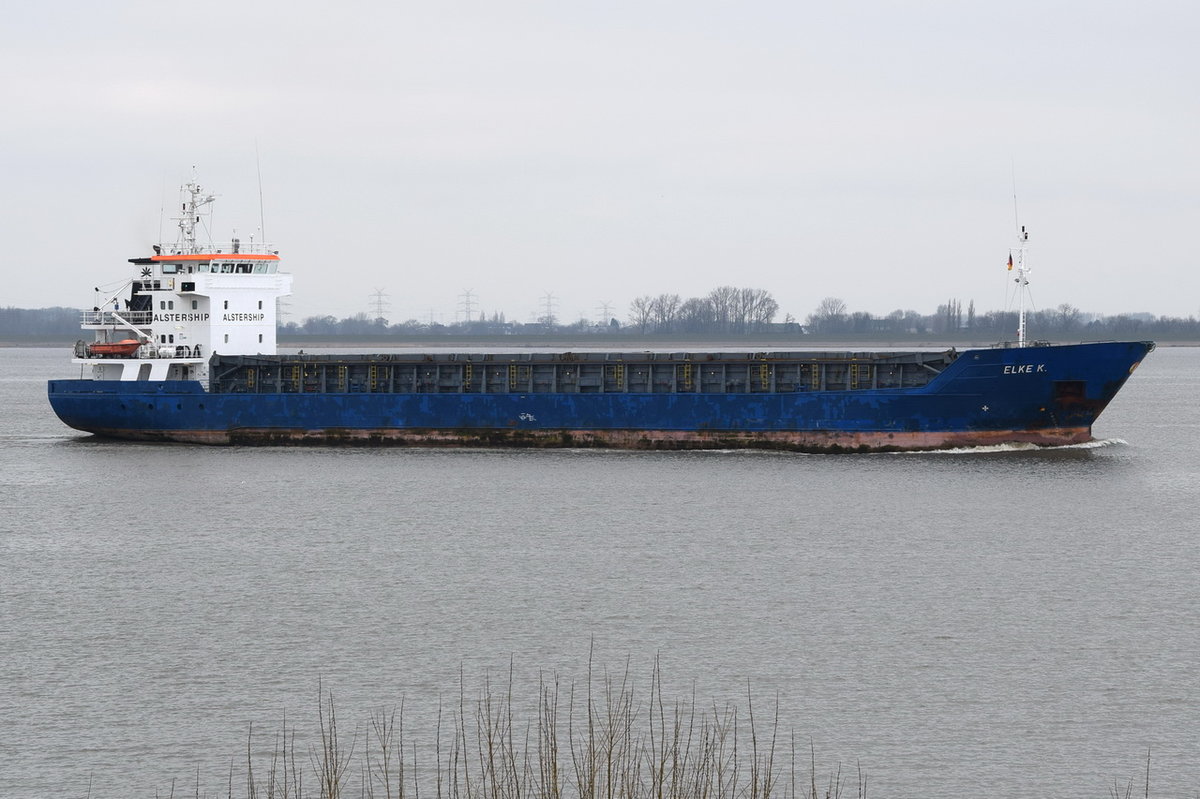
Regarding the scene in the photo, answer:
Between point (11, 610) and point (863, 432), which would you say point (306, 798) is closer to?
point (11, 610)

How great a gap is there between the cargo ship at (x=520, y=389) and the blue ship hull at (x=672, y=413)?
0.16 feet

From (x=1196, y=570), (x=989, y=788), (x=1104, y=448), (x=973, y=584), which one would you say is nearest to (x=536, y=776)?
(x=989, y=788)

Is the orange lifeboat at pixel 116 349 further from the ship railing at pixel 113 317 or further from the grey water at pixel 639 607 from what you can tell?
the grey water at pixel 639 607

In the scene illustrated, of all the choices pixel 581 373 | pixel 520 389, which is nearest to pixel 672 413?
pixel 581 373

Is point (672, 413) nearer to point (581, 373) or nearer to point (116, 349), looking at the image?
point (581, 373)

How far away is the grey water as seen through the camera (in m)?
16.7

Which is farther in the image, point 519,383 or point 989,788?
point 519,383

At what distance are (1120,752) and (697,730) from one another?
206 inches

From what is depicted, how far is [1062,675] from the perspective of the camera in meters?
19.1

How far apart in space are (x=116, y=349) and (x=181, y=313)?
2.68m

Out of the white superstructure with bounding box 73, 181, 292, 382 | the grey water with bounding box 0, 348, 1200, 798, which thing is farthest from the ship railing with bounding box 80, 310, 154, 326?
the grey water with bounding box 0, 348, 1200, 798

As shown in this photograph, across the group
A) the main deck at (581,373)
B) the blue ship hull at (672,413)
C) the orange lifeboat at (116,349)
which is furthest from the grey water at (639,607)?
the orange lifeboat at (116,349)

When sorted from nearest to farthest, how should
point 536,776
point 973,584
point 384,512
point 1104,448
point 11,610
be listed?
point 536,776, point 11,610, point 973,584, point 384,512, point 1104,448

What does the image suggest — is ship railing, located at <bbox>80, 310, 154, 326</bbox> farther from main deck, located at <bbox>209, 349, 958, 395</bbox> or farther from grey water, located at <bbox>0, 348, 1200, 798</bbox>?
grey water, located at <bbox>0, 348, 1200, 798</bbox>
